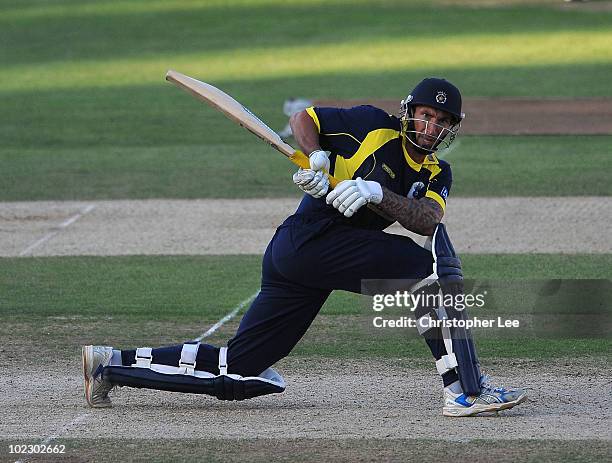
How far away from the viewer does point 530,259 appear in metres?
12.0

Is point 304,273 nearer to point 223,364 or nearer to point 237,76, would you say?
point 223,364

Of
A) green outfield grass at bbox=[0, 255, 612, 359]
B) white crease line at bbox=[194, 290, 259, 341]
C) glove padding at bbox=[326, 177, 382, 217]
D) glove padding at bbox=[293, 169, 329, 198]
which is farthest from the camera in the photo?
white crease line at bbox=[194, 290, 259, 341]

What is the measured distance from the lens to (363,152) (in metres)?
7.10

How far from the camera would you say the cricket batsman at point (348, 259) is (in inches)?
274

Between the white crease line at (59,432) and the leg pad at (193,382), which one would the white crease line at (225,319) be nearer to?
the leg pad at (193,382)

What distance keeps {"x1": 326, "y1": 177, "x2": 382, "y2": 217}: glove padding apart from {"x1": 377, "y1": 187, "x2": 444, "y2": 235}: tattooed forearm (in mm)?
110

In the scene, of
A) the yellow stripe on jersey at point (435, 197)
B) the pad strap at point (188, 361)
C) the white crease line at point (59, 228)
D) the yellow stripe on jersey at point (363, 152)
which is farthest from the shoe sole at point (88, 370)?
the white crease line at point (59, 228)

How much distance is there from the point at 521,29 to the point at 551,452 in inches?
1247

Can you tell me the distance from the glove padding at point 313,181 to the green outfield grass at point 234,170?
28.9 feet

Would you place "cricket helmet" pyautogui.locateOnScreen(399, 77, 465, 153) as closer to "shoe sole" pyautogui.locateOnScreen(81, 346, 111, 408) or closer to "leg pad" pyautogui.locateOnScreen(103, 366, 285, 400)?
"leg pad" pyautogui.locateOnScreen(103, 366, 285, 400)

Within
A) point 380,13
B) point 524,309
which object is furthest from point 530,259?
point 380,13

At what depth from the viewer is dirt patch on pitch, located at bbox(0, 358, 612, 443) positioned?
22.3 feet

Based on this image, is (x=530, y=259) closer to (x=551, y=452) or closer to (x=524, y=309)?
(x=524, y=309)

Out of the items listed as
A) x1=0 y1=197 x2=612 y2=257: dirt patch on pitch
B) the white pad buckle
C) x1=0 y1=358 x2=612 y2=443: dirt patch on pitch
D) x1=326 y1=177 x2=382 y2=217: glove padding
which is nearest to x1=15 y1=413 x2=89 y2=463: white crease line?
x1=0 y1=358 x2=612 y2=443: dirt patch on pitch
